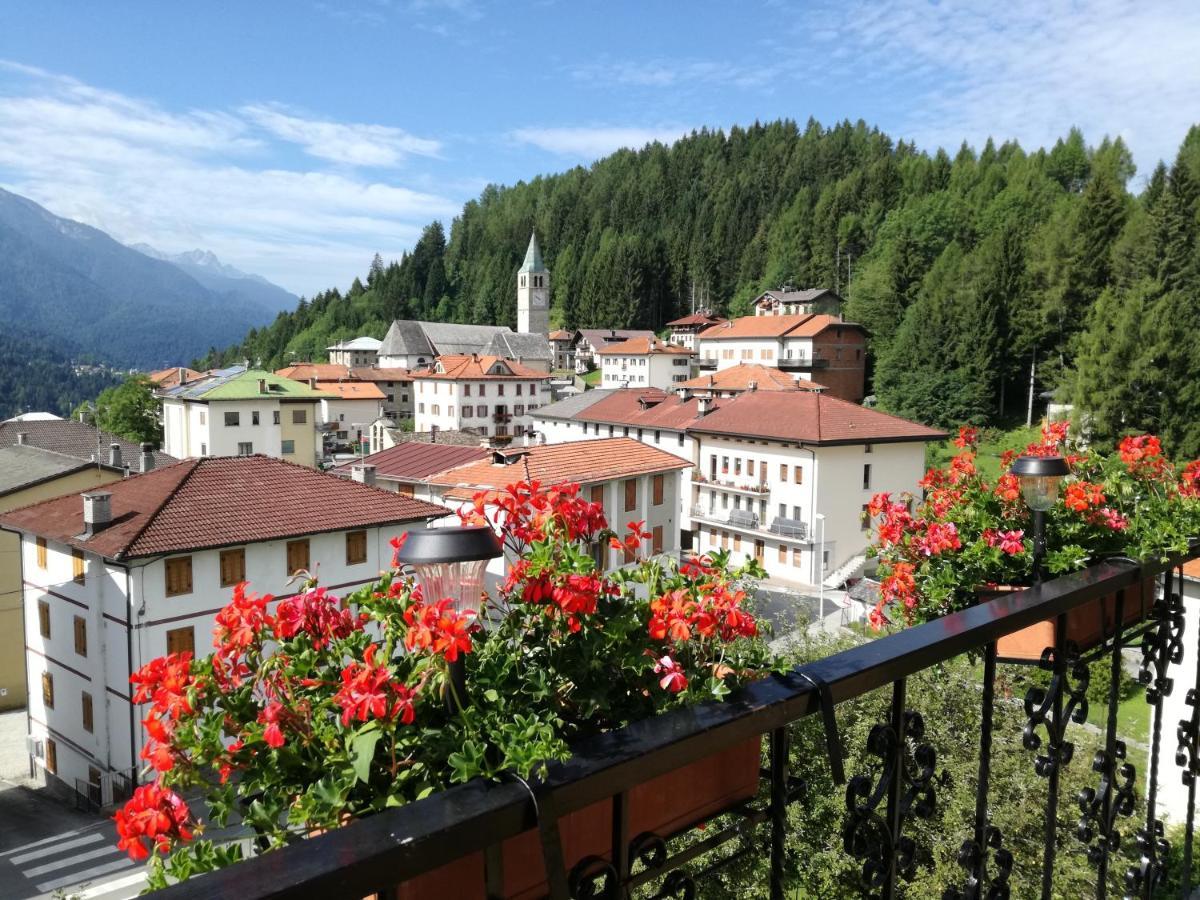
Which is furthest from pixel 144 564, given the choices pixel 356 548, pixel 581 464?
pixel 581 464

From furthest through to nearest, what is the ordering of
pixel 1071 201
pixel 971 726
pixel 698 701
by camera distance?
pixel 1071 201 < pixel 971 726 < pixel 698 701

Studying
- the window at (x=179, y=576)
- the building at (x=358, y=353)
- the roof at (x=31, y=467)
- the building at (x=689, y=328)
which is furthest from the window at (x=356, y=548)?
the building at (x=358, y=353)

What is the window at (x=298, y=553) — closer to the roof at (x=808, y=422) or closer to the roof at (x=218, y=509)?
the roof at (x=218, y=509)

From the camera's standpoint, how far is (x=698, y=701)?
1728 millimetres

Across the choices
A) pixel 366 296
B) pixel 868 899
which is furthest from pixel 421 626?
pixel 366 296

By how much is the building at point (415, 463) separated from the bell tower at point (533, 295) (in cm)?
7968

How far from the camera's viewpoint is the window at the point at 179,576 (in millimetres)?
20547

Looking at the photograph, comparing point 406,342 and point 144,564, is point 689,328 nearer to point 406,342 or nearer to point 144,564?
point 406,342

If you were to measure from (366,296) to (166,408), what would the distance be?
296ft

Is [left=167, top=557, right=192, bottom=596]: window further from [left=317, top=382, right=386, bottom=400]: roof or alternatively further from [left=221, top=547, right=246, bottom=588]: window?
[left=317, top=382, right=386, bottom=400]: roof

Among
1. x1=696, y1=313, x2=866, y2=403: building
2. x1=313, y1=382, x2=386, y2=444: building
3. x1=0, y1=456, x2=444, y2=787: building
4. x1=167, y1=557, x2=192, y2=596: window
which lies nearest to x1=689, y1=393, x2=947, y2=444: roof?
x1=0, y1=456, x2=444, y2=787: building

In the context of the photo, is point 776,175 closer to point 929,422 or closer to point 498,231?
point 498,231

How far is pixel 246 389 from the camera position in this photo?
5297cm

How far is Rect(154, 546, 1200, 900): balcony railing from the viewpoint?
104 cm
